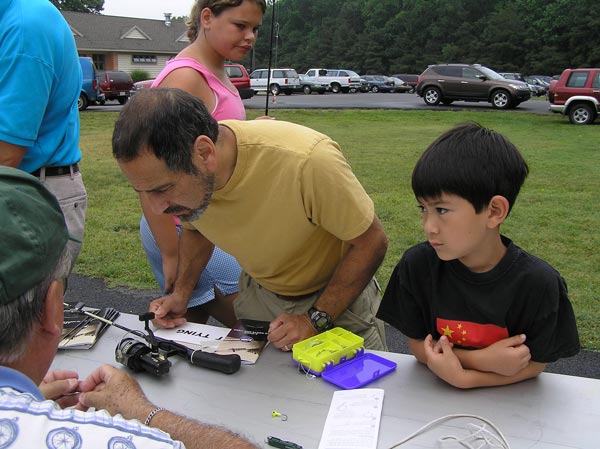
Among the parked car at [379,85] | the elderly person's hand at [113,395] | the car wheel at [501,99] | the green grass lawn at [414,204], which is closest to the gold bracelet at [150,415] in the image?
the elderly person's hand at [113,395]

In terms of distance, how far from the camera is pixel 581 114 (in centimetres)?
1652

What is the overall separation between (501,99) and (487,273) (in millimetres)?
21416

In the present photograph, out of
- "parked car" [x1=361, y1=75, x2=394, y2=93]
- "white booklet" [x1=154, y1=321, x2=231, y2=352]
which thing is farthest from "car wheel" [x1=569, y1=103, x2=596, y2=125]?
"parked car" [x1=361, y1=75, x2=394, y2=93]

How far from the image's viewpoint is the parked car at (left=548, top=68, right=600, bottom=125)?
16.1 m

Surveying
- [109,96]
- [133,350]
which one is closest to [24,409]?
[133,350]

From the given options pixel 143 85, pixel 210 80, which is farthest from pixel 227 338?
pixel 143 85

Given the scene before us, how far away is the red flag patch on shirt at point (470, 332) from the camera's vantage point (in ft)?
5.72

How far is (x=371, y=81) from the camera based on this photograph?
1564 inches

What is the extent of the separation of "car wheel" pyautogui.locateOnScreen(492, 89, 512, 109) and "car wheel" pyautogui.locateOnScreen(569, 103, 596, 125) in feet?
15.7

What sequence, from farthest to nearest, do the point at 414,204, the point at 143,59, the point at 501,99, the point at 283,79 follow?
the point at 143,59
the point at 283,79
the point at 501,99
the point at 414,204

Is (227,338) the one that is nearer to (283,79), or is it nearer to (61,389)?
(61,389)

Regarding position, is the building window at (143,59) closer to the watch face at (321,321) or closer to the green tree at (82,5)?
the green tree at (82,5)

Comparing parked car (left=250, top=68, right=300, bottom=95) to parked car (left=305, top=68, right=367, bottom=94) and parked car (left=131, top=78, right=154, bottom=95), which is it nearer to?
→ parked car (left=305, top=68, right=367, bottom=94)

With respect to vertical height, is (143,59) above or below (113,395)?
below
